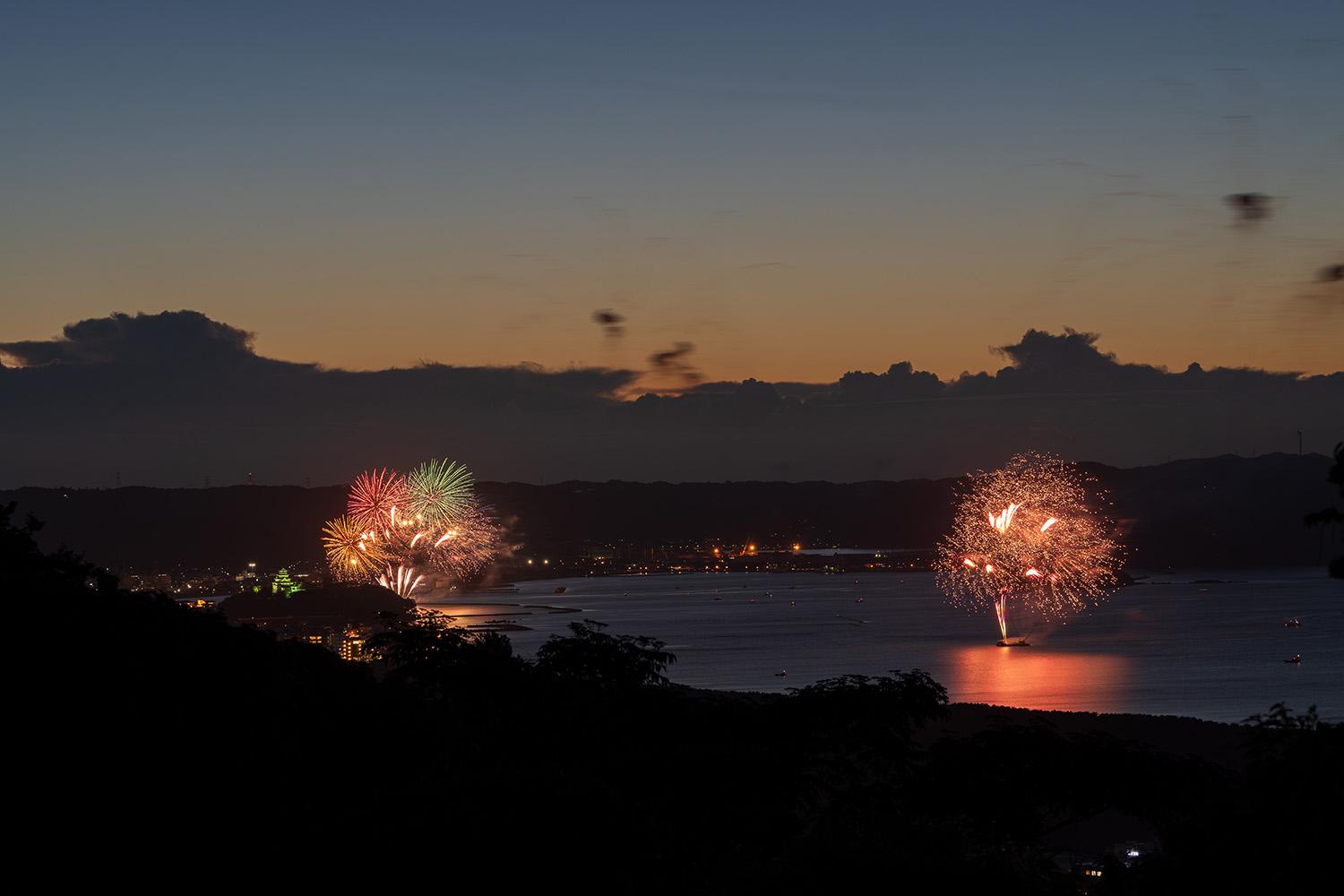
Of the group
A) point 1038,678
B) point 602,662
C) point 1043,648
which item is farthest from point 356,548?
point 602,662

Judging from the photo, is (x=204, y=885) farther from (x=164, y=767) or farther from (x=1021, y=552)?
(x=1021, y=552)

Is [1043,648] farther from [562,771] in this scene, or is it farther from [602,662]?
[562,771]

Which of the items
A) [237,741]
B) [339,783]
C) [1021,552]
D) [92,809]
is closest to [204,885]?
[92,809]

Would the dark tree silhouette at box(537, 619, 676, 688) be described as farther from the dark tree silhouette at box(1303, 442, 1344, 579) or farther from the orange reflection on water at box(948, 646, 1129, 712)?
the orange reflection on water at box(948, 646, 1129, 712)

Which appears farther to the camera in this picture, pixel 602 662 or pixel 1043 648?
pixel 1043 648

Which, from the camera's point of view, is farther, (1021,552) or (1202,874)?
(1021,552)

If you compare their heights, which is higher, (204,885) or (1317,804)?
(1317,804)

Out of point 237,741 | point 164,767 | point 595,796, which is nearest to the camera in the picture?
point 595,796
